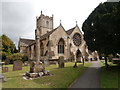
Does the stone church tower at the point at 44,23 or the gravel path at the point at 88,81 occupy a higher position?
the stone church tower at the point at 44,23

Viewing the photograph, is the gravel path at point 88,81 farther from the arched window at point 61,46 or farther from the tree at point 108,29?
the arched window at point 61,46

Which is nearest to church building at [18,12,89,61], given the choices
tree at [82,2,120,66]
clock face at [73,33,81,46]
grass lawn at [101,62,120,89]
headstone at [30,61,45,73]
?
clock face at [73,33,81,46]

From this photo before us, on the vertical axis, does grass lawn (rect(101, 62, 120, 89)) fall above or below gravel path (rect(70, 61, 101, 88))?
above

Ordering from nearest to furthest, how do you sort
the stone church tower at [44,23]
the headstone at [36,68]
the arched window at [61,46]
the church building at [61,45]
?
the headstone at [36,68], the church building at [61,45], the arched window at [61,46], the stone church tower at [44,23]

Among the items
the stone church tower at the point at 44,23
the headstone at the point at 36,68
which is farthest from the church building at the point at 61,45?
the headstone at the point at 36,68

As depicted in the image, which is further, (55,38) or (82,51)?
(82,51)

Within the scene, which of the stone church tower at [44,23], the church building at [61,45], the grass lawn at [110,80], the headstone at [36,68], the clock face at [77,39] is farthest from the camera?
the stone church tower at [44,23]

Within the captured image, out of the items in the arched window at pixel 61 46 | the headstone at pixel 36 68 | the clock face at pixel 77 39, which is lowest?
the headstone at pixel 36 68

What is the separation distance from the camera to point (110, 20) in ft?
41.8

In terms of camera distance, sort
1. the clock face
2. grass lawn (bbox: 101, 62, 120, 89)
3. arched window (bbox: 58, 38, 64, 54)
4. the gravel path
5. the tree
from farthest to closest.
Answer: the clock face < arched window (bbox: 58, 38, 64, 54) < the tree < the gravel path < grass lawn (bbox: 101, 62, 120, 89)

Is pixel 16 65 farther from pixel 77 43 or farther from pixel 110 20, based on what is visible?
pixel 77 43

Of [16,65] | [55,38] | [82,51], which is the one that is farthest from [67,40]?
[16,65]

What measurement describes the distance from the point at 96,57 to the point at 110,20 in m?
30.8

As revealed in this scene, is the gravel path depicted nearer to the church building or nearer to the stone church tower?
the church building
